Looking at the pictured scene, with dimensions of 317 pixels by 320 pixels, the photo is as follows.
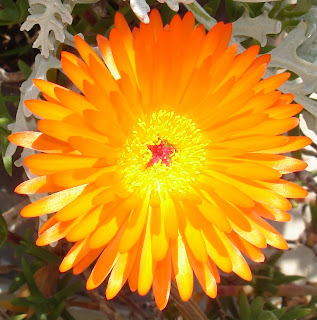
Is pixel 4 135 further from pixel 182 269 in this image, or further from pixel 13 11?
pixel 182 269

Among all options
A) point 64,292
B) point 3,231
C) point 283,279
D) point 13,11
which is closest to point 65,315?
point 64,292

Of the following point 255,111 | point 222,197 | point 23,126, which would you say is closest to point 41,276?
point 23,126

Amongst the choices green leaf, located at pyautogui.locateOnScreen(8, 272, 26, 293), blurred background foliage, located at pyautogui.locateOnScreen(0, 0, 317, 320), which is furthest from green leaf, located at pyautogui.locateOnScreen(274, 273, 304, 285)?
green leaf, located at pyautogui.locateOnScreen(8, 272, 26, 293)

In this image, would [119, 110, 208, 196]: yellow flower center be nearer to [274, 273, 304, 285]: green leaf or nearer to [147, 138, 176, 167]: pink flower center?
[147, 138, 176, 167]: pink flower center

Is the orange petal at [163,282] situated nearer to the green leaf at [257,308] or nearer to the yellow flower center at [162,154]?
the yellow flower center at [162,154]

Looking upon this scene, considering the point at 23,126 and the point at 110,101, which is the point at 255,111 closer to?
the point at 110,101
